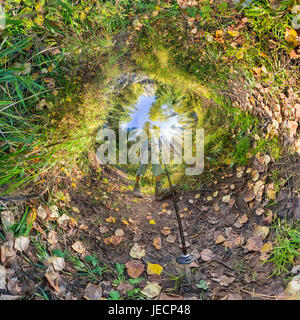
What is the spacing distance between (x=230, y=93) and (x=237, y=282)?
1195 mm

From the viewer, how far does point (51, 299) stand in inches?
37.7

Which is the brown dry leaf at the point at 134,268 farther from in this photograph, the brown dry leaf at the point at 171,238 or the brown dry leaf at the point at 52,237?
the brown dry leaf at the point at 52,237

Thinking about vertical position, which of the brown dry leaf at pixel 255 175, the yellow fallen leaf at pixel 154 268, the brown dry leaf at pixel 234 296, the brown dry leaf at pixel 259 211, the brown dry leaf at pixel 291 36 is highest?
the brown dry leaf at pixel 291 36

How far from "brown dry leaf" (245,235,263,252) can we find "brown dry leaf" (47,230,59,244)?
3.14 feet

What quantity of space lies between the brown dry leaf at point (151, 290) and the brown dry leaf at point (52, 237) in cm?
48

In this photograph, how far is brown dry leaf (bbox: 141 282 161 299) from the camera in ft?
3.82

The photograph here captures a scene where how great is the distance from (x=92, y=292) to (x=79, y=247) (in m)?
0.25

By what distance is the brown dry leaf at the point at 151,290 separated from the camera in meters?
1.16

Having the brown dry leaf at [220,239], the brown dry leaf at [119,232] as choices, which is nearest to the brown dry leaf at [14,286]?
the brown dry leaf at [119,232]

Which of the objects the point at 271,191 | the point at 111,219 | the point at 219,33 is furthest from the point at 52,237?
the point at 219,33

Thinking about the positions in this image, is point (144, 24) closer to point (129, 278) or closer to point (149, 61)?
point (149, 61)

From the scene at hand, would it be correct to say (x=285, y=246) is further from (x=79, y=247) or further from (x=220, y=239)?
(x=79, y=247)

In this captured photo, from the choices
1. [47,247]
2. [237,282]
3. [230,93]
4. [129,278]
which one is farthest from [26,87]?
[237,282]

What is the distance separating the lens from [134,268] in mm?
1298
